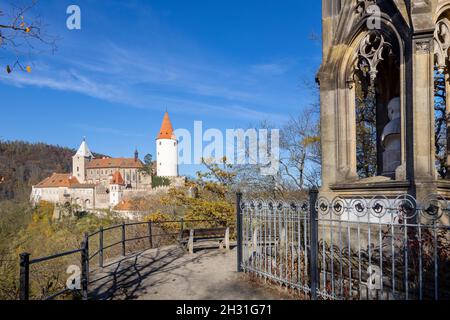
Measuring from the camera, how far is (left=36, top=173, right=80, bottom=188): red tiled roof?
96500 millimetres

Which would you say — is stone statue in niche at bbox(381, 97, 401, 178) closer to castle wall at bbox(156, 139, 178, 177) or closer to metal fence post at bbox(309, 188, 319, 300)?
metal fence post at bbox(309, 188, 319, 300)

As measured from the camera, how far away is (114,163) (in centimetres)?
11112

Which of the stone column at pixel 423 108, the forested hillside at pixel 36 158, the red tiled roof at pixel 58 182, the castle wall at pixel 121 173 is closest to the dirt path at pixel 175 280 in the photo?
the stone column at pixel 423 108

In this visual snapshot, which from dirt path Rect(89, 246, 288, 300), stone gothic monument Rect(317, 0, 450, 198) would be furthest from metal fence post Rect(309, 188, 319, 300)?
stone gothic monument Rect(317, 0, 450, 198)

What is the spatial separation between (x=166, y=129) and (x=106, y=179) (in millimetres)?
25206

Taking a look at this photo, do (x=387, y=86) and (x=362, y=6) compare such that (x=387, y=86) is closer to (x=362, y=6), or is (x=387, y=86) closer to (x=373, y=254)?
(x=362, y=6)

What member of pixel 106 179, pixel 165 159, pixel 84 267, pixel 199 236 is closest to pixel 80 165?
pixel 106 179

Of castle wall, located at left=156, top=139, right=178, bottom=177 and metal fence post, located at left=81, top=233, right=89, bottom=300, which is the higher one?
castle wall, located at left=156, top=139, right=178, bottom=177

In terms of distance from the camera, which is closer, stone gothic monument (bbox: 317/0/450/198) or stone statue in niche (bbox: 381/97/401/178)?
stone gothic monument (bbox: 317/0/450/198)

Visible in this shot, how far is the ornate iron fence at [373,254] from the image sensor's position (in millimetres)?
4113

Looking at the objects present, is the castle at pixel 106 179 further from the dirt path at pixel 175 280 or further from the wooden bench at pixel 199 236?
the dirt path at pixel 175 280

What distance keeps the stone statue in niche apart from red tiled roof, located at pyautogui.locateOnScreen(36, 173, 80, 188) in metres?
100
